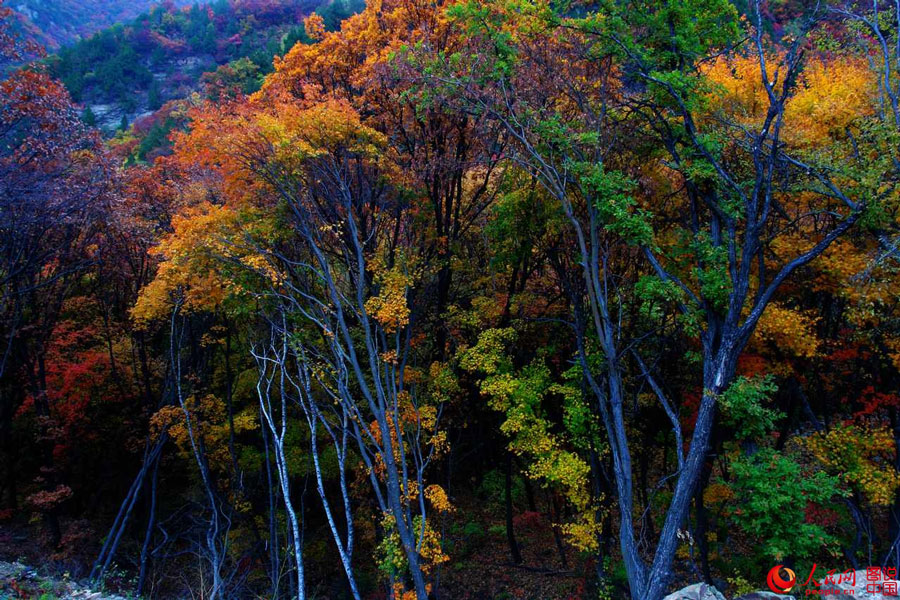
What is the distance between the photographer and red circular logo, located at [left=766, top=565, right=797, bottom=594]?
8742 millimetres

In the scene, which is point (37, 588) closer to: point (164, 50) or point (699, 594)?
point (699, 594)

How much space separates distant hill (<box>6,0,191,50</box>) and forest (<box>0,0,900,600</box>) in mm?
78670

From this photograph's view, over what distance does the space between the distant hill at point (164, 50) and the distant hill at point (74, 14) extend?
17.6m

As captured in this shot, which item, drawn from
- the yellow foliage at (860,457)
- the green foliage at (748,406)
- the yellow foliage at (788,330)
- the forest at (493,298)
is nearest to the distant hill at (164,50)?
the forest at (493,298)

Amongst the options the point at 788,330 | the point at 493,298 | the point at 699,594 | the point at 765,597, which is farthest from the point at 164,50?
the point at 765,597

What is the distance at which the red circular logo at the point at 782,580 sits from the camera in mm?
8742

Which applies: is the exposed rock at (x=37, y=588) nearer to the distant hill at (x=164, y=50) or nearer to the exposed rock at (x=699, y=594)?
the exposed rock at (x=699, y=594)

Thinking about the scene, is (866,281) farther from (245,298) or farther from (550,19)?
(245,298)

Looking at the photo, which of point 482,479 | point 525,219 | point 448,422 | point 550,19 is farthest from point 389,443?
point 550,19

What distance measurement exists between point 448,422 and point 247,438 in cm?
837

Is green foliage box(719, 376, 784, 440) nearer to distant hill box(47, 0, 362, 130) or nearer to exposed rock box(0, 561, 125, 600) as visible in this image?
exposed rock box(0, 561, 125, 600)

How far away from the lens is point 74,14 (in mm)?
84188

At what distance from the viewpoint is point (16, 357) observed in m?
15.4

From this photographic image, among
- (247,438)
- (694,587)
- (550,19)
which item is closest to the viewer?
(694,587)
